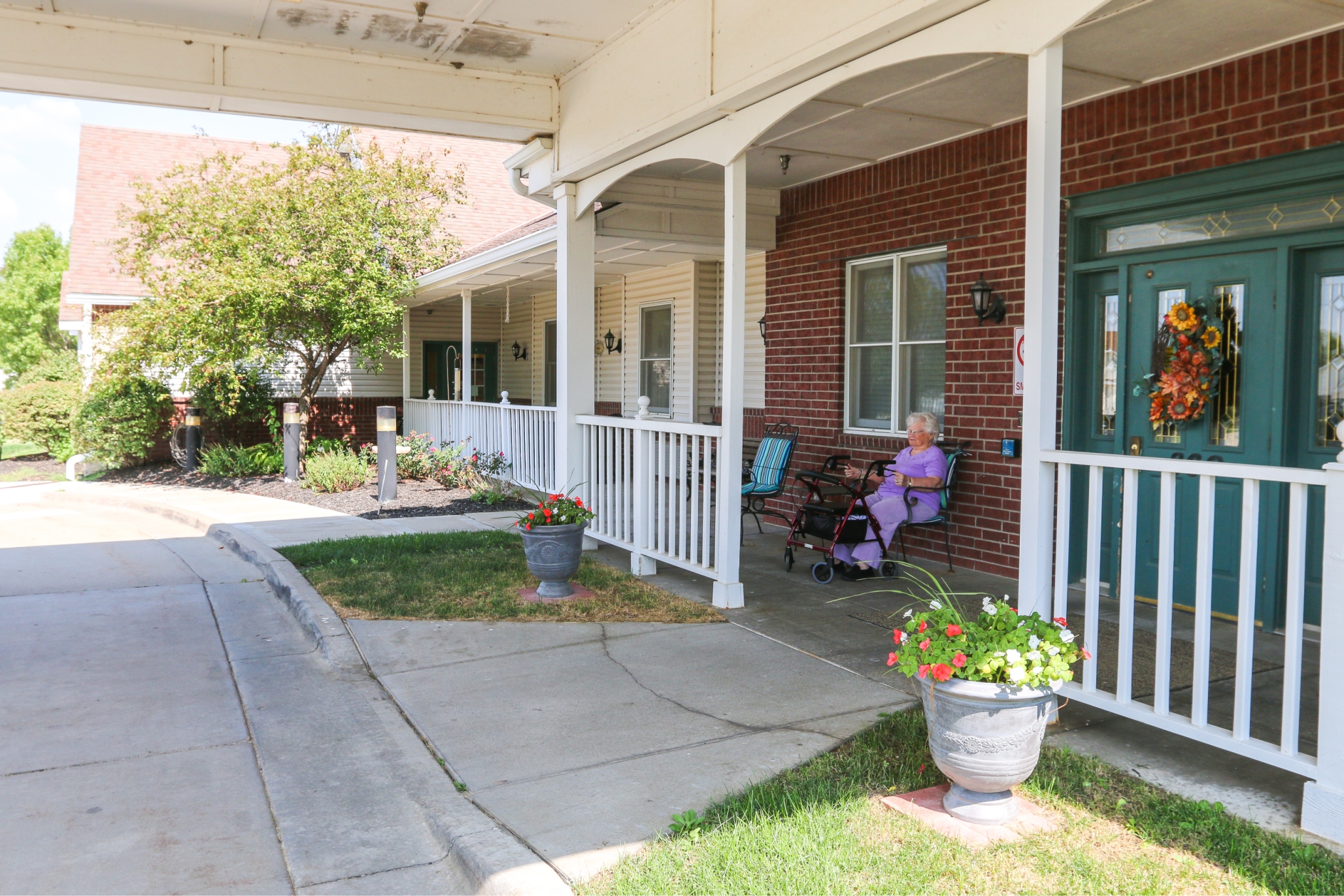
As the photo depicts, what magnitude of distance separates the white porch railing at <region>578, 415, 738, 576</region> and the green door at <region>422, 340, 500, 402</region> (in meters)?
11.6

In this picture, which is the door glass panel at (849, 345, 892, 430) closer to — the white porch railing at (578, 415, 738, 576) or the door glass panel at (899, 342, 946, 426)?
the door glass panel at (899, 342, 946, 426)

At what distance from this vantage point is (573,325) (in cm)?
789

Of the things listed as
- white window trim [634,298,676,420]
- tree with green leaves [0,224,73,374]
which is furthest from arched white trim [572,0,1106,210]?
tree with green leaves [0,224,73,374]

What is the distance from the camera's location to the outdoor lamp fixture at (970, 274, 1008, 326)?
694 cm

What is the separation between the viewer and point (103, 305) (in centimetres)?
1767

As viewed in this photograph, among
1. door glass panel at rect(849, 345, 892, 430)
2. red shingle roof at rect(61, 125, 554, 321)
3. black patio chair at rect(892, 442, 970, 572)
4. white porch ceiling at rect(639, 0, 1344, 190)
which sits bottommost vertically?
black patio chair at rect(892, 442, 970, 572)

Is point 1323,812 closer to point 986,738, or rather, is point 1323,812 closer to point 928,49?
point 986,738

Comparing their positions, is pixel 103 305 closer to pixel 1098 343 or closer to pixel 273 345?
pixel 273 345

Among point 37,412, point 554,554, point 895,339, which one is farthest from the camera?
point 37,412

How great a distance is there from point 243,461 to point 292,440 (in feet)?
4.77

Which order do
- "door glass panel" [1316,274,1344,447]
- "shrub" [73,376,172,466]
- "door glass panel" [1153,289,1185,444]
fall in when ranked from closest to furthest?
"door glass panel" [1316,274,1344,447]
"door glass panel" [1153,289,1185,444]
"shrub" [73,376,172,466]

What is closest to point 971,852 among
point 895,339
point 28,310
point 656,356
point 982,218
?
point 982,218

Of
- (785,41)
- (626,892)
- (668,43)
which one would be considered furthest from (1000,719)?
(668,43)

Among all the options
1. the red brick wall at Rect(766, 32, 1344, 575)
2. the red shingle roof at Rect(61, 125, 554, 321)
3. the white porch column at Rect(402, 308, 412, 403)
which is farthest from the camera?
the red shingle roof at Rect(61, 125, 554, 321)
